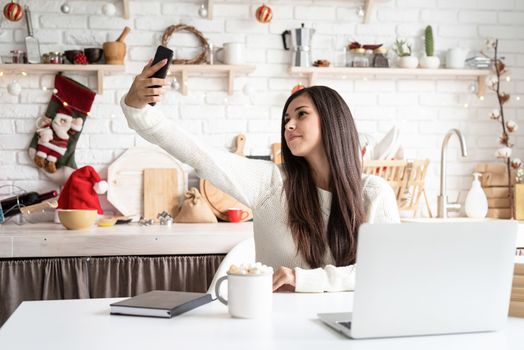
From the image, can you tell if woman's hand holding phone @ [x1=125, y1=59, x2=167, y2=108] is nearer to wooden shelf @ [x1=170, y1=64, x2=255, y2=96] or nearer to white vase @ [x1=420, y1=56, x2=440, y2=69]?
wooden shelf @ [x1=170, y1=64, x2=255, y2=96]

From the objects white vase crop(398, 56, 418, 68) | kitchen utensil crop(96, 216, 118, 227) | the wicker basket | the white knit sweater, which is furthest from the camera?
white vase crop(398, 56, 418, 68)

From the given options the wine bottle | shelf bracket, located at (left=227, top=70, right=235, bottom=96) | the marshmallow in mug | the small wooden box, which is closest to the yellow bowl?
the wine bottle

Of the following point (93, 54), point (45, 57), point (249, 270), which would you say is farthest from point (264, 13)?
point (249, 270)

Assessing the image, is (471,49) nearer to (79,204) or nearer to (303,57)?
(303,57)

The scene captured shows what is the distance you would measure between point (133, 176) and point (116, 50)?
0.67m

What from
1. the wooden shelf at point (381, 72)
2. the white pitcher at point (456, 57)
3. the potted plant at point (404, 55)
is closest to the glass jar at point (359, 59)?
the wooden shelf at point (381, 72)

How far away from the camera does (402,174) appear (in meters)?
3.68

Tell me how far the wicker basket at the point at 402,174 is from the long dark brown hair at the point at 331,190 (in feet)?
4.28

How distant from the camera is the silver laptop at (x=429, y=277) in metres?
1.24

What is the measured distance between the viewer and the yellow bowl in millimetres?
3264

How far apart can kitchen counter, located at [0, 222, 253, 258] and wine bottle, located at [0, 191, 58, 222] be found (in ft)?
0.96

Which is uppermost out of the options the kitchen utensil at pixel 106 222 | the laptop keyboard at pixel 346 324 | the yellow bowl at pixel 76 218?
the laptop keyboard at pixel 346 324

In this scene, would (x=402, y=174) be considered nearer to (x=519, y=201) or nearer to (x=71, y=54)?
(x=519, y=201)

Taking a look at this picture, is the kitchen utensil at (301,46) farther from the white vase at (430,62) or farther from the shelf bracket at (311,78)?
the white vase at (430,62)
